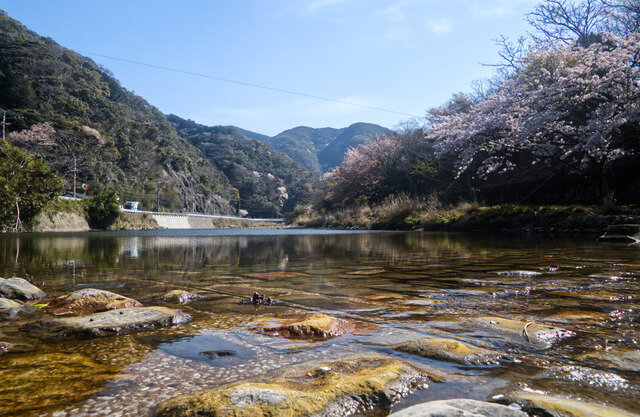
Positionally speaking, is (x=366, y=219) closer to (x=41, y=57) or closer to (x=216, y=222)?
(x=216, y=222)

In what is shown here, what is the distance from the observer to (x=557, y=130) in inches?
445

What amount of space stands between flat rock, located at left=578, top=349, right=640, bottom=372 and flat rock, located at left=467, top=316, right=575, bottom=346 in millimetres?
194

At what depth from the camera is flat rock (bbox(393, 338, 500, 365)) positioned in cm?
157

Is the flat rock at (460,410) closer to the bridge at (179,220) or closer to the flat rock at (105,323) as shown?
the flat rock at (105,323)

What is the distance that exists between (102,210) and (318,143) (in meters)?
163

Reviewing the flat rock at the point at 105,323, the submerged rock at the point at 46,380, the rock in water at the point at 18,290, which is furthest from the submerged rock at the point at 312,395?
the rock in water at the point at 18,290

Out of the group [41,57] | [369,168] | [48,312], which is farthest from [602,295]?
[41,57]

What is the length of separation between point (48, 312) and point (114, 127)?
6127cm

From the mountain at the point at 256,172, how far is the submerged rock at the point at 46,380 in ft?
251

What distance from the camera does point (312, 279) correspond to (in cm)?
416

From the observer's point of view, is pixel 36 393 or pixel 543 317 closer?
pixel 36 393

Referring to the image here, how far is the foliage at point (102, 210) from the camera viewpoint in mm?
30578

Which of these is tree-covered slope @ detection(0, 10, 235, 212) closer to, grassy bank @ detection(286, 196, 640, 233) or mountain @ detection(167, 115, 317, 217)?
mountain @ detection(167, 115, 317, 217)

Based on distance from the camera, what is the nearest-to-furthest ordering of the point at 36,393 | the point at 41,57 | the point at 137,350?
the point at 36,393 < the point at 137,350 < the point at 41,57
